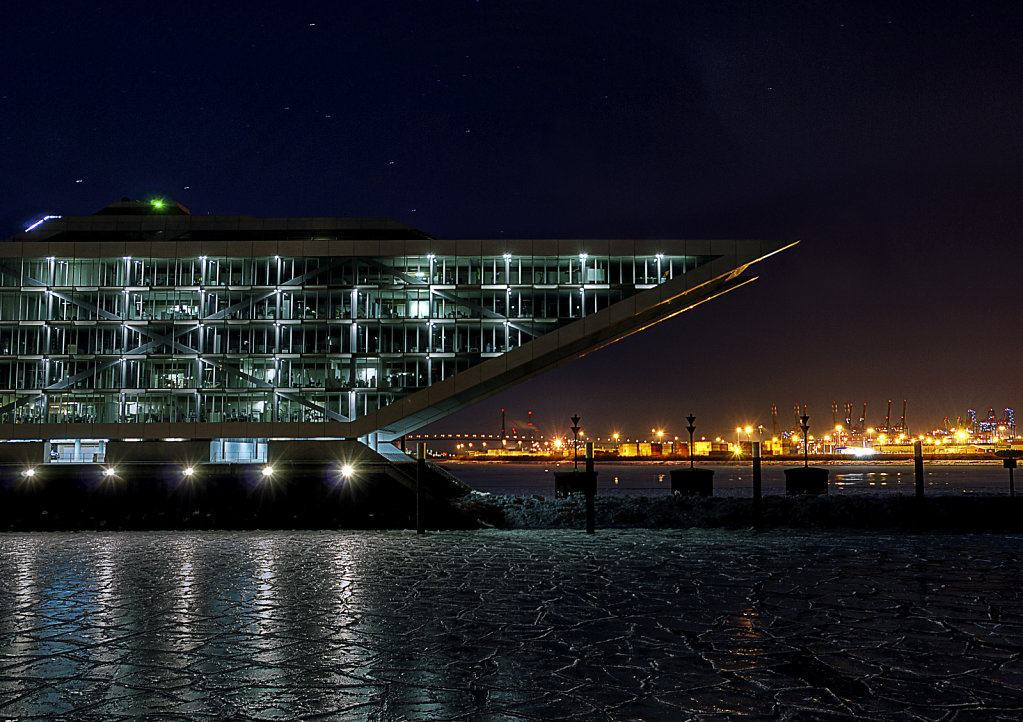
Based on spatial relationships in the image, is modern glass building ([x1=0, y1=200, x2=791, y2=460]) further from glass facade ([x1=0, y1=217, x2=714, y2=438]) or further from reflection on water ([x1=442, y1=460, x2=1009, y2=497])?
reflection on water ([x1=442, y1=460, x2=1009, y2=497])

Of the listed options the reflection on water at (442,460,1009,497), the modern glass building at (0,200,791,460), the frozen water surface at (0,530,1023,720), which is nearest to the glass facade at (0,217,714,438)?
the modern glass building at (0,200,791,460)

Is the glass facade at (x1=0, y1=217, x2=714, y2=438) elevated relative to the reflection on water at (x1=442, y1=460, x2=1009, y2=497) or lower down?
elevated

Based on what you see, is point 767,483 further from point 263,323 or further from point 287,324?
point 263,323

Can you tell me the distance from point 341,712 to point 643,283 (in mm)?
52341

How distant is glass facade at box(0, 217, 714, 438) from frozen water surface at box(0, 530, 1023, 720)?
4011cm

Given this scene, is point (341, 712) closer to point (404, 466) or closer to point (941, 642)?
point (941, 642)

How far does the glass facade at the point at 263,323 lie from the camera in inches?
2299

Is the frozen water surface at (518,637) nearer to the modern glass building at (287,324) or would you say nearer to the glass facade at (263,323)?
the modern glass building at (287,324)

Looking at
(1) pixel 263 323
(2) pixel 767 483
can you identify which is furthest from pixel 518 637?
(2) pixel 767 483

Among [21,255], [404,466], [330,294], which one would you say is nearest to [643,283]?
[330,294]

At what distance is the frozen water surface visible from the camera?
7.45m

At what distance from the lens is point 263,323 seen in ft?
197

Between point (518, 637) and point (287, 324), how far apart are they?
172 feet

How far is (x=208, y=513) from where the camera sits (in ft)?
104
